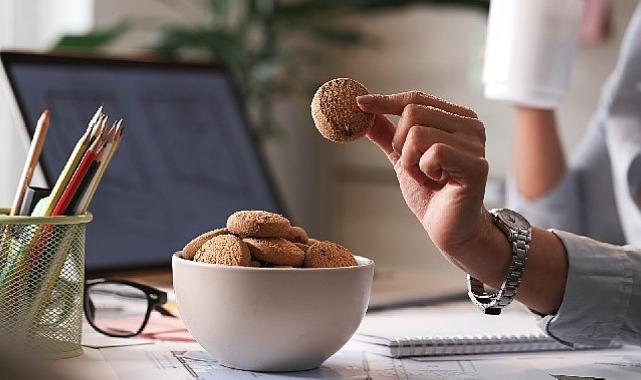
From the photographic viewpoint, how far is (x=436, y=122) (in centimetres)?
67

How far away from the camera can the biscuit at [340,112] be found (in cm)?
68

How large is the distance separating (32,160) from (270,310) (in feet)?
0.76

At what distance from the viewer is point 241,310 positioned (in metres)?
0.64

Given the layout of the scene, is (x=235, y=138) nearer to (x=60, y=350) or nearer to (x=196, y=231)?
(x=196, y=231)

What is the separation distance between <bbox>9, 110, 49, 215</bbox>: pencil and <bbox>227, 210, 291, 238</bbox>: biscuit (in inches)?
6.6

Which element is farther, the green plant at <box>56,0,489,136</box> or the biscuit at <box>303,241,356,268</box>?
the green plant at <box>56,0,489,136</box>

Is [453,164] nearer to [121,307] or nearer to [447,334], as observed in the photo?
[447,334]

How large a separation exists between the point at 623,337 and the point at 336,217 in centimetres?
210

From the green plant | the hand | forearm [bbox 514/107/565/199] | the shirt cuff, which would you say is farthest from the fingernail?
the green plant

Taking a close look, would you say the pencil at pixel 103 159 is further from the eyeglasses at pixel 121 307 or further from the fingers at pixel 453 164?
the fingers at pixel 453 164

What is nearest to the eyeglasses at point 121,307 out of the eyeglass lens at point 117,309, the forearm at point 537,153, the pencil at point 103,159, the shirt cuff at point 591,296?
the eyeglass lens at point 117,309

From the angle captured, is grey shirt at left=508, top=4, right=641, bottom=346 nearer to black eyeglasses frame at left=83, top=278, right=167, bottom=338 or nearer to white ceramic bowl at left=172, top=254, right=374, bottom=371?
white ceramic bowl at left=172, top=254, right=374, bottom=371

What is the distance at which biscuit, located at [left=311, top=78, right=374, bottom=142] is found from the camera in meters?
0.68

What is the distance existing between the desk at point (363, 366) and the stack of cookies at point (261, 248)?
0.08 meters
